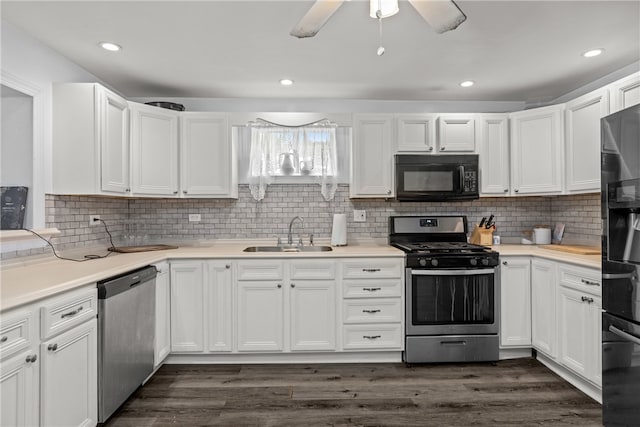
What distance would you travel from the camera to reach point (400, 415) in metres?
2.28

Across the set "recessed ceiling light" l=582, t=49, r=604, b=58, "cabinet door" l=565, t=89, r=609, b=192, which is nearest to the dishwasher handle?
"cabinet door" l=565, t=89, r=609, b=192

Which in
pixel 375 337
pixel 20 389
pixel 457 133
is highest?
pixel 457 133

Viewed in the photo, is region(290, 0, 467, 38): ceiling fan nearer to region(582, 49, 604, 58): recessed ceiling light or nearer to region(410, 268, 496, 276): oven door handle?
region(582, 49, 604, 58): recessed ceiling light

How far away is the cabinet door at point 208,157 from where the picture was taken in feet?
11.0

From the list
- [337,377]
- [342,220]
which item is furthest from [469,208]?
[337,377]

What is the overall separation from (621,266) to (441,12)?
5.14 feet

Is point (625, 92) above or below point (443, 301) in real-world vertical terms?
above

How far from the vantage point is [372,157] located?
3.46 meters

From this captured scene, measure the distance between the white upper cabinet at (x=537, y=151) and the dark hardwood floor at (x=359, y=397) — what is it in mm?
1533

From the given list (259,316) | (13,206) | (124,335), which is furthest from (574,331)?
(13,206)

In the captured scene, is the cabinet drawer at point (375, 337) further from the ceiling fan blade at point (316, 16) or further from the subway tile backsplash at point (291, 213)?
the ceiling fan blade at point (316, 16)

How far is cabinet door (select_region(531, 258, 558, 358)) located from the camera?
9.26 ft

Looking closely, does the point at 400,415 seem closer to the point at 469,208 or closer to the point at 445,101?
the point at 469,208

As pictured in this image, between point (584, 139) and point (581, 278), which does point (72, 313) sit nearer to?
point (581, 278)
